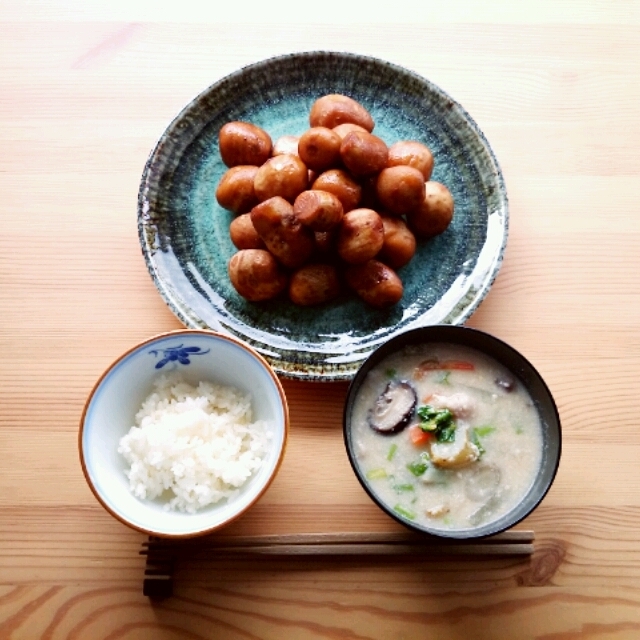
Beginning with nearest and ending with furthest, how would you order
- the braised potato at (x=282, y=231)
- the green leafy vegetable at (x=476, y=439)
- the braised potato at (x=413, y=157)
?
the green leafy vegetable at (x=476, y=439)
the braised potato at (x=282, y=231)
the braised potato at (x=413, y=157)

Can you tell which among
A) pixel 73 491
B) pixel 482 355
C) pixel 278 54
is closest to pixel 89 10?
pixel 278 54

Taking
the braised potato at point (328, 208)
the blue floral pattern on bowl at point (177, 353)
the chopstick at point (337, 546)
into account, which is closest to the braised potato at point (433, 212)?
the braised potato at point (328, 208)

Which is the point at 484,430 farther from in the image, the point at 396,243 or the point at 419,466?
the point at 396,243

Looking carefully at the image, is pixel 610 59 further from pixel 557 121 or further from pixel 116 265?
pixel 116 265

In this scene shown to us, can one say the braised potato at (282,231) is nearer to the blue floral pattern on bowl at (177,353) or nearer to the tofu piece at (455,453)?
the blue floral pattern on bowl at (177,353)

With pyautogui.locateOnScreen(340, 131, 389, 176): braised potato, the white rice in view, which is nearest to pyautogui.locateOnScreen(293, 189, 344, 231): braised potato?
→ pyautogui.locateOnScreen(340, 131, 389, 176): braised potato

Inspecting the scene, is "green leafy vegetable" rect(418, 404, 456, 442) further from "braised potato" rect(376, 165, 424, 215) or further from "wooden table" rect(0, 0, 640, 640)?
"braised potato" rect(376, 165, 424, 215)
